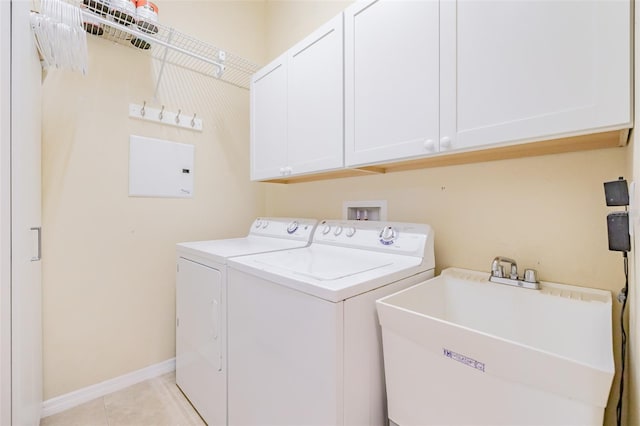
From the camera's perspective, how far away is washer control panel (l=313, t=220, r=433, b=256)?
1351mm

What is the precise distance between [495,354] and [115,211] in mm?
2119

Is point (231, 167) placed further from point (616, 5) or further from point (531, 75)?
point (616, 5)

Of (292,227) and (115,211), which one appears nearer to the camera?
(115,211)

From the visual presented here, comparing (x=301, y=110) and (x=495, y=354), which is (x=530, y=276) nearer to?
(x=495, y=354)

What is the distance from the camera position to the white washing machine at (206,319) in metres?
1.41

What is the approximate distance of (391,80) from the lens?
1261 mm

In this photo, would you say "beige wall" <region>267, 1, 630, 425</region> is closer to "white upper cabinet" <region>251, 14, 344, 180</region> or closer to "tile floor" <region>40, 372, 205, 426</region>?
"white upper cabinet" <region>251, 14, 344, 180</region>

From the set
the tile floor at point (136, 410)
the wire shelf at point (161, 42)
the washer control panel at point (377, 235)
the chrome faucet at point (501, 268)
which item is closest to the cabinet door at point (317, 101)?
the washer control panel at point (377, 235)

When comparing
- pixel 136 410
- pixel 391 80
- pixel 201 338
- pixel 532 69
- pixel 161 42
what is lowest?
pixel 136 410

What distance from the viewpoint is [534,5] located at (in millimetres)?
898

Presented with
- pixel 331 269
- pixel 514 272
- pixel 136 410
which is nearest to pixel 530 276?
pixel 514 272

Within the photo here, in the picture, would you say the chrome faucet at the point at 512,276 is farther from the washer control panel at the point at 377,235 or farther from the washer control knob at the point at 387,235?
the washer control knob at the point at 387,235

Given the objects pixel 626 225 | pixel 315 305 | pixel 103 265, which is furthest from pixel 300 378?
pixel 103 265

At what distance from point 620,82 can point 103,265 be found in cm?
251
